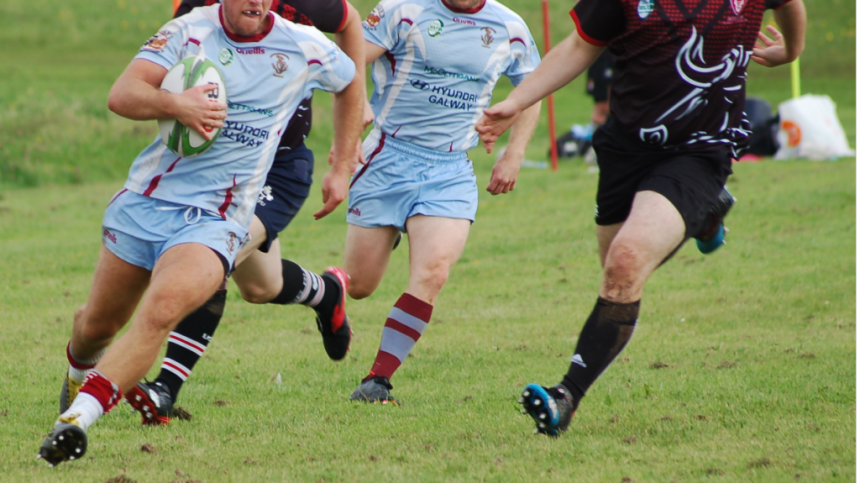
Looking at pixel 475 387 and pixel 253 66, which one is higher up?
pixel 253 66

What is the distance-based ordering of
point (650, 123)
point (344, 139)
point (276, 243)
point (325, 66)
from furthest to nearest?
point (276, 243)
point (344, 139)
point (325, 66)
point (650, 123)

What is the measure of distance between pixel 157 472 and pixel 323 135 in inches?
682

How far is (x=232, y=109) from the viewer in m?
4.32

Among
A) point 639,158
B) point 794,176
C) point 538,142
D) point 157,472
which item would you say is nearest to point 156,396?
point 157,472

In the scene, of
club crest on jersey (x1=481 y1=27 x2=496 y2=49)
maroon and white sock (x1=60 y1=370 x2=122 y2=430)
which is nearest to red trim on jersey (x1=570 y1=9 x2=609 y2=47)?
club crest on jersey (x1=481 y1=27 x2=496 y2=49)

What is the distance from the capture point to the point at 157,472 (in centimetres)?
375

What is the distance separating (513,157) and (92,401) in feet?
9.40

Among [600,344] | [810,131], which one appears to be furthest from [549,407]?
[810,131]

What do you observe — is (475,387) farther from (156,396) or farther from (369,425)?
(156,396)

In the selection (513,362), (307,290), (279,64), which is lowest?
(513,362)

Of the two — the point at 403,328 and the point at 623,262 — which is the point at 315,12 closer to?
the point at 403,328

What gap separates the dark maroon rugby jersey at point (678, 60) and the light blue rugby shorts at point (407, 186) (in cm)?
142

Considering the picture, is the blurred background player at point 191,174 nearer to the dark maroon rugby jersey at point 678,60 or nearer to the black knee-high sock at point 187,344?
the black knee-high sock at point 187,344

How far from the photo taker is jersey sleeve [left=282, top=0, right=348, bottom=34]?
16.9 ft
